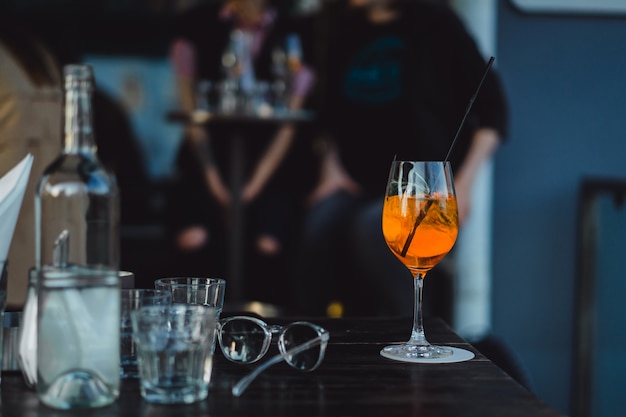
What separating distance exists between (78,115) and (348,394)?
0.33m

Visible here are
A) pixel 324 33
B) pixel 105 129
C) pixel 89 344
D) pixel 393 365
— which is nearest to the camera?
pixel 89 344

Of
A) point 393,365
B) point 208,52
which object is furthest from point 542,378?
point 393,365

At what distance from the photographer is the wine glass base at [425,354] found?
35.9 inches

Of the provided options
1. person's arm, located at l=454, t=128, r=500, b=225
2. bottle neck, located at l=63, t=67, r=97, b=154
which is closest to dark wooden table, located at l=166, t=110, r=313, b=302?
person's arm, located at l=454, t=128, r=500, b=225

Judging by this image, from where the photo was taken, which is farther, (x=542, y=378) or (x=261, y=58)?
(x=261, y=58)

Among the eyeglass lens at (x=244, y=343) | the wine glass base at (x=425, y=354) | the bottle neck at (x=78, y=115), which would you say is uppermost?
the bottle neck at (x=78, y=115)

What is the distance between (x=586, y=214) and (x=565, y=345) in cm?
44

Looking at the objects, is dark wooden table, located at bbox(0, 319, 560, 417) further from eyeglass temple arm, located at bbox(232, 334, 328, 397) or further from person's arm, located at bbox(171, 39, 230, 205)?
person's arm, located at bbox(171, 39, 230, 205)

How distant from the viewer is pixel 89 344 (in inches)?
28.1

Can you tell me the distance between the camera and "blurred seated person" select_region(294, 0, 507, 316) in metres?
2.60

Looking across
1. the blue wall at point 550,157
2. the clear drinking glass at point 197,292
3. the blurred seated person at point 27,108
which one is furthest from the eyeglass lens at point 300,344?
the blue wall at point 550,157

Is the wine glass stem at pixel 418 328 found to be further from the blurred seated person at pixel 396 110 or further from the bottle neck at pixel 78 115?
the blurred seated person at pixel 396 110

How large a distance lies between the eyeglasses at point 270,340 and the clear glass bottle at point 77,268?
6.6 inches

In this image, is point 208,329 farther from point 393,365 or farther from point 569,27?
point 569,27
